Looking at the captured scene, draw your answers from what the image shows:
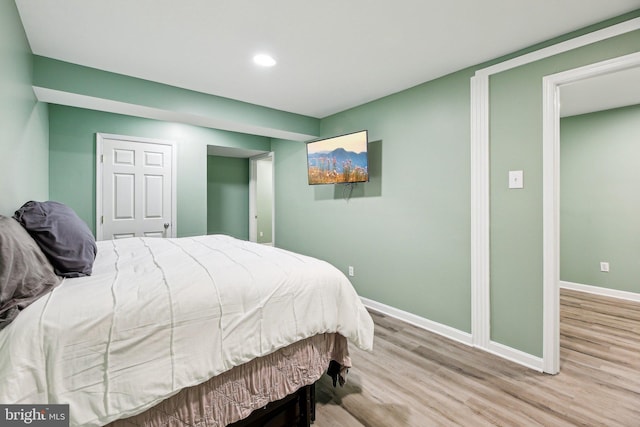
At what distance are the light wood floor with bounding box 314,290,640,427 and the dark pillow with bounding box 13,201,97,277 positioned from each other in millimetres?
1491

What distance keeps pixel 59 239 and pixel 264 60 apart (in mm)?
1893

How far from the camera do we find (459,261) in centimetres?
265

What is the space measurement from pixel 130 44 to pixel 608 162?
17.8 feet

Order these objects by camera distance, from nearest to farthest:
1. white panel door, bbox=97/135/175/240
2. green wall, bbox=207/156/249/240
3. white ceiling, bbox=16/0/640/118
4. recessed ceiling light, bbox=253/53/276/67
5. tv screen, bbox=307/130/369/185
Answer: white ceiling, bbox=16/0/640/118
recessed ceiling light, bbox=253/53/276/67
tv screen, bbox=307/130/369/185
white panel door, bbox=97/135/175/240
green wall, bbox=207/156/249/240

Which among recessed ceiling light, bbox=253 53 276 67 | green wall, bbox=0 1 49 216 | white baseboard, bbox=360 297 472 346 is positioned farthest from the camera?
white baseboard, bbox=360 297 472 346

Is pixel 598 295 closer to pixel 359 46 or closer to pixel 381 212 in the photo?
pixel 381 212

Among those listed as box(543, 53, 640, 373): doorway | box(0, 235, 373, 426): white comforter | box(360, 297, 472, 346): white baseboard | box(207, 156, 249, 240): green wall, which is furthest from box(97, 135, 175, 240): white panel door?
box(543, 53, 640, 373): doorway

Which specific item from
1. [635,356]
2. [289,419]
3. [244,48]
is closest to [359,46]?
[244,48]

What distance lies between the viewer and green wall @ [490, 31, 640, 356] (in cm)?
217

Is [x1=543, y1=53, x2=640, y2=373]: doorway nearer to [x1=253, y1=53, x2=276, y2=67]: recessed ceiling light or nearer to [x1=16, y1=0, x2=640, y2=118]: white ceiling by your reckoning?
[x1=16, y1=0, x2=640, y2=118]: white ceiling

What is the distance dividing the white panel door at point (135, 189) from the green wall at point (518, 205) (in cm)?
383

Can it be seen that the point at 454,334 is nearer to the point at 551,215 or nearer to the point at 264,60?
the point at 551,215

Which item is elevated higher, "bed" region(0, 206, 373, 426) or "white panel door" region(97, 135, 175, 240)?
"white panel door" region(97, 135, 175, 240)

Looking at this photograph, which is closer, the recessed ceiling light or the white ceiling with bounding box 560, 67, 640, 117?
the recessed ceiling light
